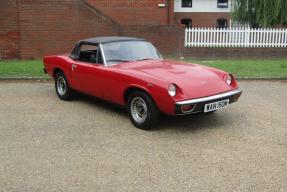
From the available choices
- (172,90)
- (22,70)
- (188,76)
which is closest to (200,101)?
(172,90)

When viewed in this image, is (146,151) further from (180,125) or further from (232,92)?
(232,92)

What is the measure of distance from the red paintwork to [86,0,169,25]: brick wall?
1642 centimetres

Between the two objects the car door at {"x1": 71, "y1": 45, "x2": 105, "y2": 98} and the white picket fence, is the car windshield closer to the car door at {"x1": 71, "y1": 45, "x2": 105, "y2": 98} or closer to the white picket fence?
the car door at {"x1": 71, "y1": 45, "x2": 105, "y2": 98}

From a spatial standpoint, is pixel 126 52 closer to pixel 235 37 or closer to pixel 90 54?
pixel 90 54

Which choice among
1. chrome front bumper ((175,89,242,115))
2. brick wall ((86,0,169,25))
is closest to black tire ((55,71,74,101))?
chrome front bumper ((175,89,242,115))

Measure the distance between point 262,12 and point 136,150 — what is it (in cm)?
Answer: 1781

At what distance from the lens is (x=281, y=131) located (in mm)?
6211

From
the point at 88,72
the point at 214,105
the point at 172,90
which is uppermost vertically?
the point at 88,72

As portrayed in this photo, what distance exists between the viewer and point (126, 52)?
737 cm

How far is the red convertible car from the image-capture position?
19.4 ft

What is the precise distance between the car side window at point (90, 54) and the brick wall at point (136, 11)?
16144 mm

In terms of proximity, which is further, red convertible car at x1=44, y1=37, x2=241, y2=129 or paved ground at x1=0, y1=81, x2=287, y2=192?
red convertible car at x1=44, y1=37, x2=241, y2=129

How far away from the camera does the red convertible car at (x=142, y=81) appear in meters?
5.90

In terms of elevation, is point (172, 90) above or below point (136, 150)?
above
